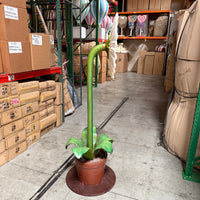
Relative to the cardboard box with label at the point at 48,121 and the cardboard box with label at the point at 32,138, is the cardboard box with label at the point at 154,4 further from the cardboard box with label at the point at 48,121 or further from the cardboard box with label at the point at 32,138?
the cardboard box with label at the point at 32,138

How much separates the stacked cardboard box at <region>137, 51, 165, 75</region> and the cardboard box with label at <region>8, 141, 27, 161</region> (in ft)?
21.8

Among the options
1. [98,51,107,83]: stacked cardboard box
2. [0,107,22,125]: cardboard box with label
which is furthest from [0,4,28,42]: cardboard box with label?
[98,51,107,83]: stacked cardboard box

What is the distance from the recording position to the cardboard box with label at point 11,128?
1.70 metres

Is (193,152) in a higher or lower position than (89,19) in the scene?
lower

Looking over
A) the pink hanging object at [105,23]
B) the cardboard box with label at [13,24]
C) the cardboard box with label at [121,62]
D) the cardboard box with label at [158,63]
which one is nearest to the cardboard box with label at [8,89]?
the cardboard box with label at [13,24]

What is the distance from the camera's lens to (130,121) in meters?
2.88

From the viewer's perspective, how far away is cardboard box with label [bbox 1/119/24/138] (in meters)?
1.70

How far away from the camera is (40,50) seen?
6.66 feet

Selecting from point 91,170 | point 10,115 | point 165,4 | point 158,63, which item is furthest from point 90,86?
point 165,4

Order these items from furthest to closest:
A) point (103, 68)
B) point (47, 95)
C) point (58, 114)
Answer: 1. point (103, 68)
2. point (58, 114)
3. point (47, 95)

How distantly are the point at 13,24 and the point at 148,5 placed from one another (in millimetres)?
7162

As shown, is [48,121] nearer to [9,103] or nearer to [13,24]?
[9,103]

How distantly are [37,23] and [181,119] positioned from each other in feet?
9.01

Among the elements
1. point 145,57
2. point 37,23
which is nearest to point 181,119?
point 37,23
